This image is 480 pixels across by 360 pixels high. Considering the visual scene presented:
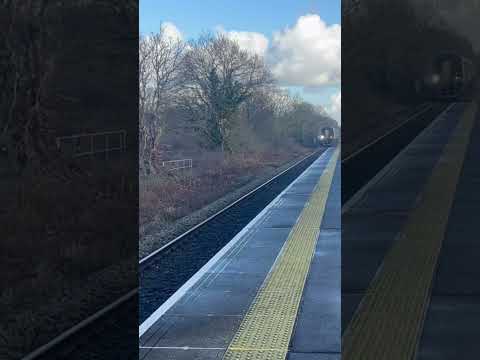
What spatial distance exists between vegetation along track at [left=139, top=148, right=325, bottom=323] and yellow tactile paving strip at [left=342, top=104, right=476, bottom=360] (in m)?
5.49

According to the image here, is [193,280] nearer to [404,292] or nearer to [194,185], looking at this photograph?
[404,292]

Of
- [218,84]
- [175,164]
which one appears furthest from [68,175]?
[218,84]

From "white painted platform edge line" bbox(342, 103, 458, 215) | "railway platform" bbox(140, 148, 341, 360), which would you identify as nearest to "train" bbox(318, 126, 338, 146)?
"railway platform" bbox(140, 148, 341, 360)

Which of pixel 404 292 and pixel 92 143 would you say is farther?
pixel 92 143

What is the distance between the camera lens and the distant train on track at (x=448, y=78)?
3.65 metres

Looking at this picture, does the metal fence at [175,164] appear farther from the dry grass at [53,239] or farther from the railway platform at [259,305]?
the dry grass at [53,239]

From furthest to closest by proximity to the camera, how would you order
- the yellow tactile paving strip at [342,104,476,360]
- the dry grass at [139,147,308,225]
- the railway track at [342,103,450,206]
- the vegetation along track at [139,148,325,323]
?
the dry grass at [139,147,308,225]
the vegetation along track at [139,148,325,323]
the railway track at [342,103,450,206]
the yellow tactile paving strip at [342,104,476,360]

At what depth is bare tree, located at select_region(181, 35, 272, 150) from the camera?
1844 centimetres

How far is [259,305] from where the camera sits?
7.04 metres

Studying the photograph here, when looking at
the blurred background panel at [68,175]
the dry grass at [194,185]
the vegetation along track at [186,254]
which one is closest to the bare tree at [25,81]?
the blurred background panel at [68,175]

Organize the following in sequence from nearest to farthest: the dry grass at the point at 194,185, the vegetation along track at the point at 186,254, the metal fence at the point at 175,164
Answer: the vegetation along track at the point at 186,254 < the dry grass at the point at 194,185 < the metal fence at the point at 175,164

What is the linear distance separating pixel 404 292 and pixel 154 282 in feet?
24.1

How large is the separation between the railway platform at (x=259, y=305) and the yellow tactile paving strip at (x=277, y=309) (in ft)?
0.03

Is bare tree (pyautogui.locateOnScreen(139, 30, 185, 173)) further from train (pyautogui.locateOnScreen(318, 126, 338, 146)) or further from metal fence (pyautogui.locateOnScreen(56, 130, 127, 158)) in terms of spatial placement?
train (pyautogui.locateOnScreen(318, 126, 338, 146))
